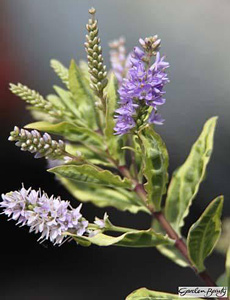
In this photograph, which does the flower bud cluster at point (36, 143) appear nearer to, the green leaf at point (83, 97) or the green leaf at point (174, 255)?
the green leaf at point (83, 97)

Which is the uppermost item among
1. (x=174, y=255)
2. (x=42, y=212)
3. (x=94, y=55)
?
(x=94, y=55)

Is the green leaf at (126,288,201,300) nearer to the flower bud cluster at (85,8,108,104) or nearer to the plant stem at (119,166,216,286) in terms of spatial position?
the plant stem at (119,166,216,286)

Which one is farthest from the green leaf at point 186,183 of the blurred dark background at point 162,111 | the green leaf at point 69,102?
the blurred dark background at point 162,111

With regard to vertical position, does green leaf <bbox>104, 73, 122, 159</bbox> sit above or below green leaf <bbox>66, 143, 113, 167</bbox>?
above

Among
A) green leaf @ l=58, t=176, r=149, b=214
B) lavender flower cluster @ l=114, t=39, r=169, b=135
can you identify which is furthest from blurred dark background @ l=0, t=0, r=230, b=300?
lavender flower cluster @ l=114, t=39, r=169, b=135

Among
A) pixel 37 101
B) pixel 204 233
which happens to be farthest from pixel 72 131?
pixel 204 233

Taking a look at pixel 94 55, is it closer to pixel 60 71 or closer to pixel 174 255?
pixel 60 71
